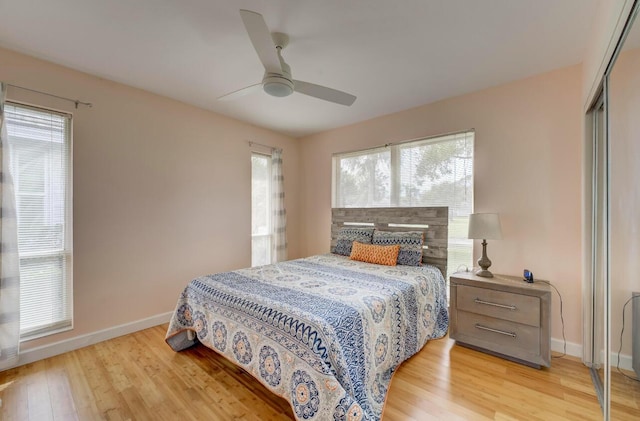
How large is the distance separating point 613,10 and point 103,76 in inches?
151

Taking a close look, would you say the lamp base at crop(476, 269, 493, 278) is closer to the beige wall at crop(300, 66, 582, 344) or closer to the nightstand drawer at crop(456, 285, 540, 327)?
the nightstand drawer at crop(456, 285, 540, 327)

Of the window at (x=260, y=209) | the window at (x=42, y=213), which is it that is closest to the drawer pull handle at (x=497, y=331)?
the window at (x=260, y=209)

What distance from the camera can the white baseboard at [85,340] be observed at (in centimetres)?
226

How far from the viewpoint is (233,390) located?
188 cm

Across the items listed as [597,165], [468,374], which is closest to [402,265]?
[468,374]

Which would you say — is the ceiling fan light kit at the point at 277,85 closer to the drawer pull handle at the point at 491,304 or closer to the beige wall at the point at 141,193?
the beige wall at the point at 141,193

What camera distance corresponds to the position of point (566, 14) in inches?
69.6

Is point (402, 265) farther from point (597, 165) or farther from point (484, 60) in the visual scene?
point (484, 60)

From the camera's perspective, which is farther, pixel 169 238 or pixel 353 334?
pixel 169 238

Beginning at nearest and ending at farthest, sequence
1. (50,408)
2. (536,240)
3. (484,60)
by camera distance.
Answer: (50,408) < (484,60) < (536,240)

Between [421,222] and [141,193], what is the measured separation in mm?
3203

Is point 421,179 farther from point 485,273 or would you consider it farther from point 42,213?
point 42,213

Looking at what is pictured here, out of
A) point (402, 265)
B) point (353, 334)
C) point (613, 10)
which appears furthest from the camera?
point (402, 265)

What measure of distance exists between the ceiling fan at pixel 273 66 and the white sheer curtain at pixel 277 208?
1.96m
